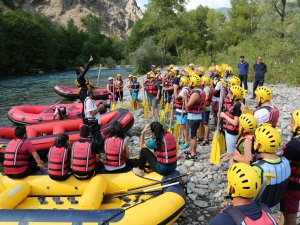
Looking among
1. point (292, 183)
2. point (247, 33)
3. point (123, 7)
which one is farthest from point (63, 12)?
point (292, 183)

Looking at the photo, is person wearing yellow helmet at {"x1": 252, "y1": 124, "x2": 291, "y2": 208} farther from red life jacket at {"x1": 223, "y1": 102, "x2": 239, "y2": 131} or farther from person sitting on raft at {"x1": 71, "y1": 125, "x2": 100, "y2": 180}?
person sitting on raft at {"x1": 71, "y1": 125, "x2": 100, "y2": 180}

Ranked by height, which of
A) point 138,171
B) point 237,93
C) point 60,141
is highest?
point 237,93

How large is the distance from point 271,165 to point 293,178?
2.11ft

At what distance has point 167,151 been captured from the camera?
4172mm

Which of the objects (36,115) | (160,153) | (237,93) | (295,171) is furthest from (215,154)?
(36,115)

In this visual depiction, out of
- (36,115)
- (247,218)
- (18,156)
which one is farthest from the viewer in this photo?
(36,115)

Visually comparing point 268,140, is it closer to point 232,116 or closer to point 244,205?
point 244,205

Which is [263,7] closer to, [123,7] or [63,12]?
[63,12]

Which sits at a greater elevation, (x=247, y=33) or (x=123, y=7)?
(x=123, y=7)

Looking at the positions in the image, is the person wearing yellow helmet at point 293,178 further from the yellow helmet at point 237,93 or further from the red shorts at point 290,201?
the yellow helmet at point 237,93

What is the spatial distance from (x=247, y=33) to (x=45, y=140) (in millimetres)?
28709

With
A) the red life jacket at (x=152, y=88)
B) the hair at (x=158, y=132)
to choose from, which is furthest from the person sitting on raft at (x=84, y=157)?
the red life jacket at (x=152, y=88)

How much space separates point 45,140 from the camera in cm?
654

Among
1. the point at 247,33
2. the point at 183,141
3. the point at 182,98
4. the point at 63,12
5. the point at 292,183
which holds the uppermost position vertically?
the point at 63,12
